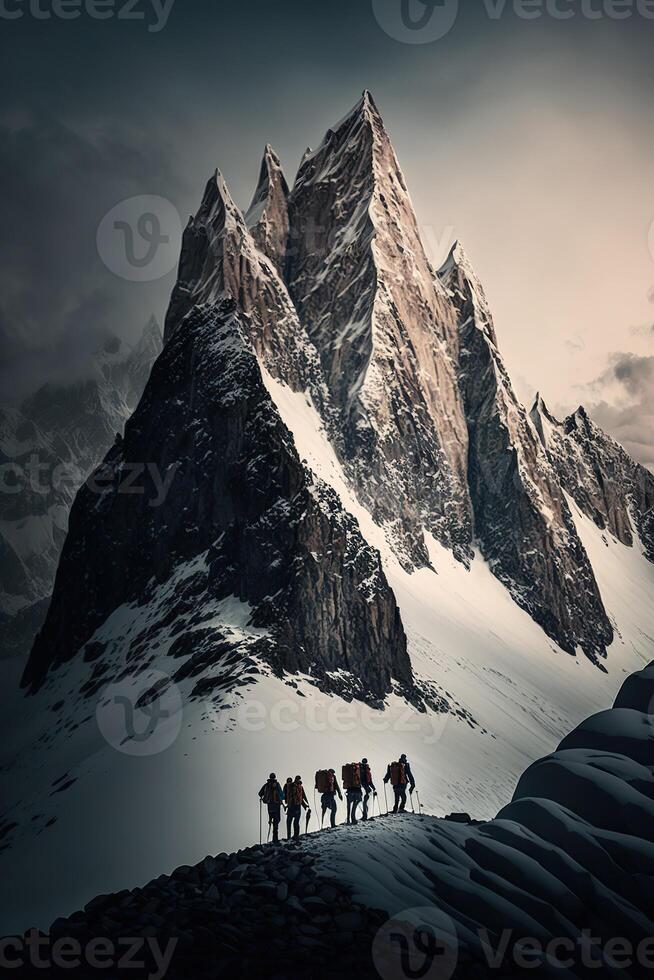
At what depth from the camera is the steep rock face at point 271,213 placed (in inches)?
5655

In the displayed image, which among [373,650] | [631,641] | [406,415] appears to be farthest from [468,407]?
[373,650]

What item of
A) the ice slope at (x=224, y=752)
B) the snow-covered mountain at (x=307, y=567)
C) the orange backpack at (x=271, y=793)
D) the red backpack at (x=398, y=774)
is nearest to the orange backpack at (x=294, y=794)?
the orange backpack at (x=271, y=793)

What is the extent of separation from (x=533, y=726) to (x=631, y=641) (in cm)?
8563

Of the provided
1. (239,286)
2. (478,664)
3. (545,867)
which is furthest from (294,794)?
(239,286)

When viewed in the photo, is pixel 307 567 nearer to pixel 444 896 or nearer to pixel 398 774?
pixel 398 774

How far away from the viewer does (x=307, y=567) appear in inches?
2862

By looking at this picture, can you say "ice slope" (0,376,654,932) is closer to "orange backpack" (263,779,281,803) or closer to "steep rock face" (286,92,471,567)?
"steep rock face" (286,92,471,567)

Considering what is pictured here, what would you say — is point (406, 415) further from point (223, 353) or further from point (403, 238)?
point (223, 353)

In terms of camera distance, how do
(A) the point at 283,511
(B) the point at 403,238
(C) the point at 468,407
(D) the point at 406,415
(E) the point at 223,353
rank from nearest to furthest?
(A) the point at 283,511
(E) the point at 223,353
(D) the point at 406,415
(B) the point at 403,238
(C) the point at 468,407

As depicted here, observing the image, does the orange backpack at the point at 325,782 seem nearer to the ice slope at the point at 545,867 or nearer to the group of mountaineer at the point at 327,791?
the group of mountaineer at the point at 327,791

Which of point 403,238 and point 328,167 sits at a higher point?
point 328,167

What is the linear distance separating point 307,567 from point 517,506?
91632mm

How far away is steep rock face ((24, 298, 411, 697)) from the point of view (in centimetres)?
7175

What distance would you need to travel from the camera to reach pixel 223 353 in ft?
295
